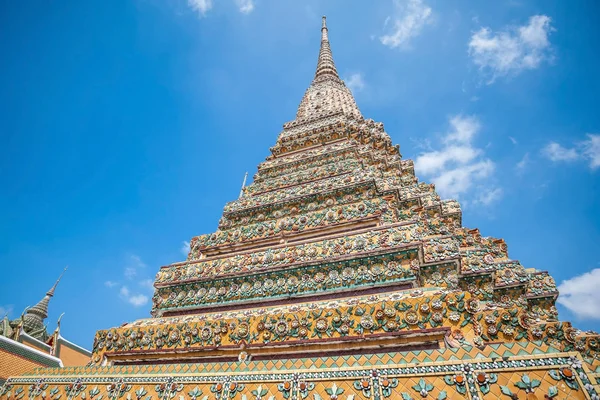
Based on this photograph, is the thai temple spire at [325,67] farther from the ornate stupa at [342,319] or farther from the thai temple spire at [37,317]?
the thai temple spire at [37,317]

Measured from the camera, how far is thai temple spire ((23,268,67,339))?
64.0ft

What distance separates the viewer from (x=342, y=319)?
14.3ft

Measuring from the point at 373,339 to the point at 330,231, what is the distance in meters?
2.97

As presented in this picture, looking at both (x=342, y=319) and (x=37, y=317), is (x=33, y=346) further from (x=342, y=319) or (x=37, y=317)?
(x=342, y=319)

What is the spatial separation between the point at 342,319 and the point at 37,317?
25752 mm

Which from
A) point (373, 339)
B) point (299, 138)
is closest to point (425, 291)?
point (373, 339)

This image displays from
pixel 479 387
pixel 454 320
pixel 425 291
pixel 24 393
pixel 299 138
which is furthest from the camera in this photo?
pixel 299 138

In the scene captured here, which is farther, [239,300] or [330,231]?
[330,231]

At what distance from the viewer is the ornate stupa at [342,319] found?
319 cm

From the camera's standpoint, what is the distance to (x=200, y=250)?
25.9 feet

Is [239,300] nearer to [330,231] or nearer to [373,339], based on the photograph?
[330,231]

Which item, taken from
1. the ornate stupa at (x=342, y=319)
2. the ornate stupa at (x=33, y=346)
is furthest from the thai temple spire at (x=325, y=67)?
the ornate stupa at (x=33, y=346)

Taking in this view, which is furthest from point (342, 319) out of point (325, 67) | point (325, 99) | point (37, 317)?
point (37, 317)

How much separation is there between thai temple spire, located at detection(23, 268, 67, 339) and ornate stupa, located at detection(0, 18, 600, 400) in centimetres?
1809
